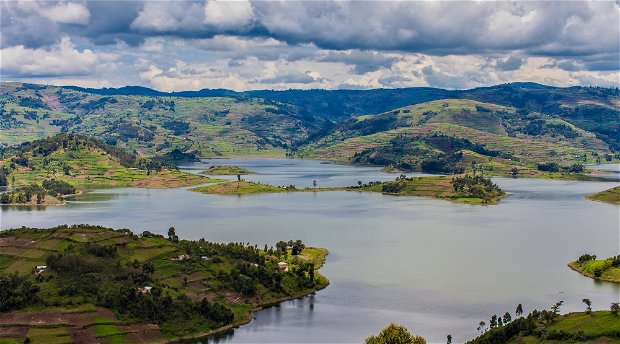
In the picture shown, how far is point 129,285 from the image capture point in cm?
10256

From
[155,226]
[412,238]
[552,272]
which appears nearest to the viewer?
[552,272]

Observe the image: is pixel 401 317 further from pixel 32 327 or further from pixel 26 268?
pixel 26 268

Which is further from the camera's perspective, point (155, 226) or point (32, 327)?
point (155, 226)

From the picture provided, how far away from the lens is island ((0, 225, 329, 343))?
93.0 metres

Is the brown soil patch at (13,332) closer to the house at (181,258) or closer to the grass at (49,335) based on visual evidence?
the grass at (49,335)

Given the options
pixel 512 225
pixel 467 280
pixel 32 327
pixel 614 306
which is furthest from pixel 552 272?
pixel 32 327

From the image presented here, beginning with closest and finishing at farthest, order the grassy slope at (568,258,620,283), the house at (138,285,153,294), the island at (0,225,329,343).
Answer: the island at (0,225,329,343) → the house at (138,285,153,294) → the grassy slope at (568,258,620,283)

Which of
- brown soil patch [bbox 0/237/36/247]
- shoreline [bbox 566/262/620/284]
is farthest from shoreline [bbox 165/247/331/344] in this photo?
shoreline [bbox 566/262/620/284]

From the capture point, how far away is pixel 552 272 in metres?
128

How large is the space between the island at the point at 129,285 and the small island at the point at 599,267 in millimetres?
47518

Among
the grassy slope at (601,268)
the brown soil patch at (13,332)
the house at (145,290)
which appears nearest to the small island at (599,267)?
the grassy slope at (601,268)

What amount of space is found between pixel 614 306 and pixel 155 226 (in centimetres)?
11711

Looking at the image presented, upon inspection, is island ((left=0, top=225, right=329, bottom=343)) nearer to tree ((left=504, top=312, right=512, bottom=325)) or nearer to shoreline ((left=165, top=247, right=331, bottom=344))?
shoreline ((left=165, top=247, right=331, bottom=344))

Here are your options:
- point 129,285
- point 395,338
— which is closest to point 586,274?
point 395,338
